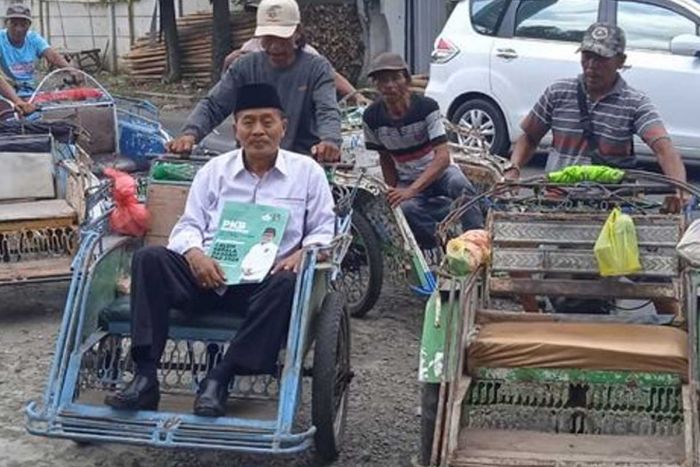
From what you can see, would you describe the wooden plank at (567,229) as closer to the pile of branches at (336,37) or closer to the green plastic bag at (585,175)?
the green plastic bag at (585,175)

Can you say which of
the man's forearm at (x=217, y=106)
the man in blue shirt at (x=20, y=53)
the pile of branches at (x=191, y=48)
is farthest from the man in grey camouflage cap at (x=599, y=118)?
the pile of branches at (x=191, y=48)

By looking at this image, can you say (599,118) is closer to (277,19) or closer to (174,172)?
(277,19)

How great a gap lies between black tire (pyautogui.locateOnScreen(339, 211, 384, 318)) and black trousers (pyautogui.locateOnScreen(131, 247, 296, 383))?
84.2 inches

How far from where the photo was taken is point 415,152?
26.2ft

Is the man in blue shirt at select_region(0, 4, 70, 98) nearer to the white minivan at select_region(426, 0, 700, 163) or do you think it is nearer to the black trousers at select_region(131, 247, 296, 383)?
the white minivan at select_region(426, 0, 700, 163)

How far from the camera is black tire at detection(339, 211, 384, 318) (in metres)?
7.96

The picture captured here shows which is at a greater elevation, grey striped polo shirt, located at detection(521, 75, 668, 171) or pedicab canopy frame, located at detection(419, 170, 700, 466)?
grey striped polo shirt, located at detection(521, 75, 668, 171)

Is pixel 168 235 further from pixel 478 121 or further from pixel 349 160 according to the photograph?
pixel 478 121

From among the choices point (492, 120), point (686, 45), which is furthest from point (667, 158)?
Answer: point (492, 120)

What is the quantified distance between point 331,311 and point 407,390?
131 cm

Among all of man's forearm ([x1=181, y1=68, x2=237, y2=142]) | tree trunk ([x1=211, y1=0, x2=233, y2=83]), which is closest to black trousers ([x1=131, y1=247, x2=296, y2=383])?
man's forearm ([x1=181, y1=68, x2=237, y2=142])

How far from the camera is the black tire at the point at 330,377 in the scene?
563 centimetres

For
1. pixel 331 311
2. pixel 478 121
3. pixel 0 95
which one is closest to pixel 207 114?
pixel 331 311

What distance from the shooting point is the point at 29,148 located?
8703 millimetres
